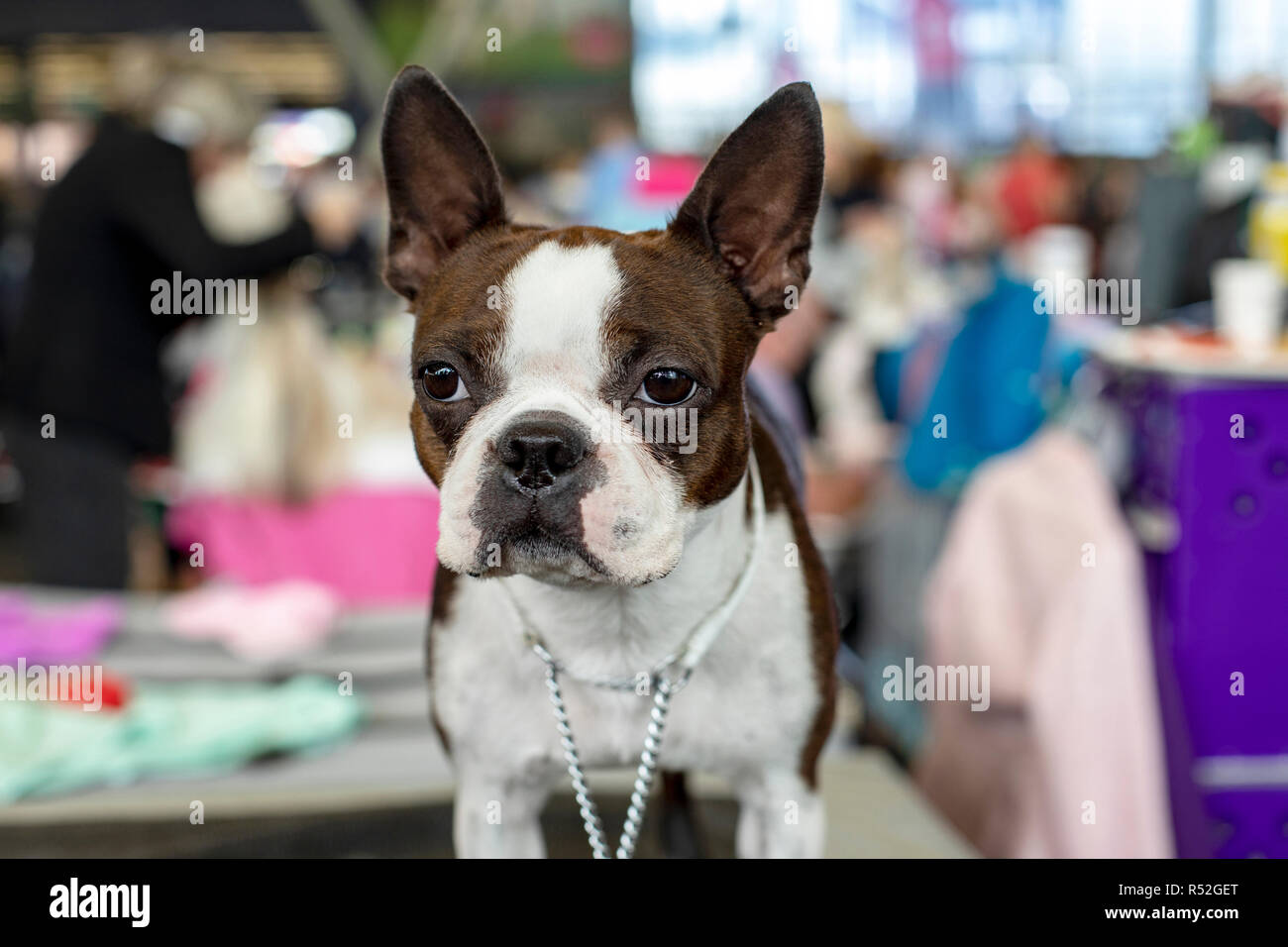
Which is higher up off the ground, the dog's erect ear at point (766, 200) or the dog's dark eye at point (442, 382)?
the dog's erect ear at point (766, 200)

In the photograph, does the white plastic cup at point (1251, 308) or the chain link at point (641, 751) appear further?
the white plastic cup at point (1251, 308)

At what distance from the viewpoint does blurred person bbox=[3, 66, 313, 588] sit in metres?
2.27

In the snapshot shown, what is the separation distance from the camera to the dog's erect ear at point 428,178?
53 centimetres

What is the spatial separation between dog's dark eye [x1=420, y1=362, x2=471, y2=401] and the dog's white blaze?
0.03 metres

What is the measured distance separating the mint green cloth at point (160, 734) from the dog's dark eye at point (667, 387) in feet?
3.65

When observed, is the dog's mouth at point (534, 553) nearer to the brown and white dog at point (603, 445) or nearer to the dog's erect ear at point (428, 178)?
the brown and white dog at point (603, 445)

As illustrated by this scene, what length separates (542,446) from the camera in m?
0.52

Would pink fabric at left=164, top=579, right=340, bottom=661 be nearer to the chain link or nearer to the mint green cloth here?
the mint green cloth

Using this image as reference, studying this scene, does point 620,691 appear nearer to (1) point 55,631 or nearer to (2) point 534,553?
(2) point 534,553

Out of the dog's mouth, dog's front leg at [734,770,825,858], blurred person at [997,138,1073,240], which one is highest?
blurred person at [997,138,1073,240]

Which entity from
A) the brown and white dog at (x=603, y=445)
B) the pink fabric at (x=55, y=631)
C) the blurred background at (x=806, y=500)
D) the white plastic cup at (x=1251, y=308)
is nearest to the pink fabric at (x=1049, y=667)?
the blurred background at (x=806, y=500)

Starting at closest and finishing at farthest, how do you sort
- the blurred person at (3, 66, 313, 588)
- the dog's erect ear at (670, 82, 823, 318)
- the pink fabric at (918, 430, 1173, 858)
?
the dog's erect ear at (670, 82, 823, 318) → the pink fabric at (918, 430, 1173, 858) → the blurred person at (3, 66, 313, 588)

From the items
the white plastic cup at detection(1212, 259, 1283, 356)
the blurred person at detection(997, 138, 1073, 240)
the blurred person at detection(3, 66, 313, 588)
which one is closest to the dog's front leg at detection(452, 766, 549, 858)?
the blurred person at detection(3, 66, 313, 588)
